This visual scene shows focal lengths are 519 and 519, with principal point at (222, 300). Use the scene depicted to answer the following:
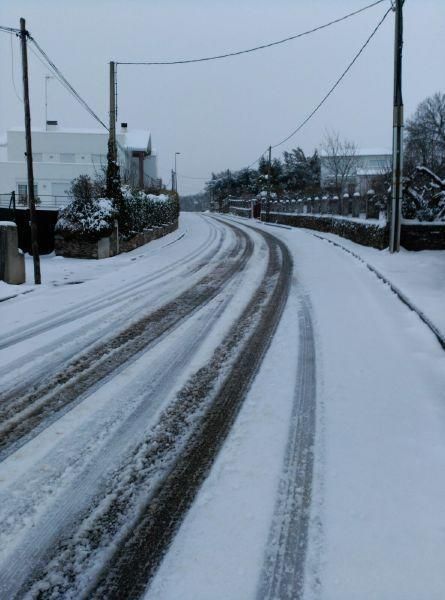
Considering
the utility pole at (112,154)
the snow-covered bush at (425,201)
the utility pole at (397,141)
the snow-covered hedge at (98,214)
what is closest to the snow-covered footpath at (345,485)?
the utility pole at (397,141)

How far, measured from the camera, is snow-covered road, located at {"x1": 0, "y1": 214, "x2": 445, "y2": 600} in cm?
260

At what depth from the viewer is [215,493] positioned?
325 cm

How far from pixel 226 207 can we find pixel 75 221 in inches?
2446

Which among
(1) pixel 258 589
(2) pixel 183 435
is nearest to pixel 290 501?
(1) pixel 258 589

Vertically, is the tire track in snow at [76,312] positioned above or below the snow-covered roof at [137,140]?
below

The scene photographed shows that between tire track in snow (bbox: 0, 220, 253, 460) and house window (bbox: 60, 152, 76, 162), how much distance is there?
133 ft

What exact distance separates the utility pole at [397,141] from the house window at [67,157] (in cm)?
3627

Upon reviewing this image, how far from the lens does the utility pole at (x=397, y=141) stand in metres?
15.5

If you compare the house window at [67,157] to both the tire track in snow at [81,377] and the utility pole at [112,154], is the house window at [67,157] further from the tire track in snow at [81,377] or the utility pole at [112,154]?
the tire track in snow at [81,377]

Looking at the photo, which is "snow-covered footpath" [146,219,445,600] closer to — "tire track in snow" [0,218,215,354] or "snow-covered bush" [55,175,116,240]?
"tire track in snow" [0,218,215,354]

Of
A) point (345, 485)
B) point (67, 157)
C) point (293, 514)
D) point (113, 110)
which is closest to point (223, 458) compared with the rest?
point (293, 514)

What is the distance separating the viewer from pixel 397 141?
51.3 ft

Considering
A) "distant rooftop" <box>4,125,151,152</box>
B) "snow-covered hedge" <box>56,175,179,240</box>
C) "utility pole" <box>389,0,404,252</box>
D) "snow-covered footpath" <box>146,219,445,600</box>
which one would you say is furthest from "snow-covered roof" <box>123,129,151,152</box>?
"snow-covered footpath" <box>146,219,445,600</box>

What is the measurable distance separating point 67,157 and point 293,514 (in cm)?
4761
